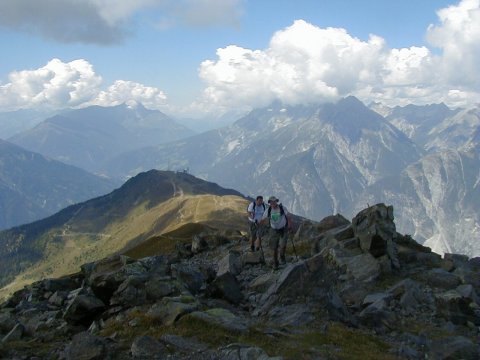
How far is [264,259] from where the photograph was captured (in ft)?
109

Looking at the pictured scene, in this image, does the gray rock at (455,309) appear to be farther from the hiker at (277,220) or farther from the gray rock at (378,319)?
the hiker at (277,220)

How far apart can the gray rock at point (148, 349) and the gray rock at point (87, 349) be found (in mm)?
986

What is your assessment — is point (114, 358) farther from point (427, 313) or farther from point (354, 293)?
point (427, 313)

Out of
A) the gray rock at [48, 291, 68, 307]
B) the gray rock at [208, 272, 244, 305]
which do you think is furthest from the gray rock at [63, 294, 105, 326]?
the gray rock at [48, 291, 68, 307]

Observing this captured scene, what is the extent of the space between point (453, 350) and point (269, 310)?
8.03 m

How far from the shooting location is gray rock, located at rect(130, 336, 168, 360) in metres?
15.1

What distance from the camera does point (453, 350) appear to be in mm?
17406

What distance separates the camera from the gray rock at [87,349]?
48.6 ft

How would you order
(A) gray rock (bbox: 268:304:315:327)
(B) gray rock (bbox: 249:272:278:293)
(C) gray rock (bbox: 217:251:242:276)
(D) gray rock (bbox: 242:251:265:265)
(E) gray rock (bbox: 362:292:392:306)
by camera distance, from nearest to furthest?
(A) gray rock (bbox: 268:304:315:327) → (E) gray rock (bbox: 362:292:392:306) → (B) gray rock (bbox: 249:272:278:293) → (C) gray rock (bbox: 217:251:242:276) → (D) gray rock (bbox: 242:251:265:265)

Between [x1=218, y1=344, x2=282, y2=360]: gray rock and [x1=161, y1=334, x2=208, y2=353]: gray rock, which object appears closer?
[x1=218, y1=344, x2=282, y2=360]: gray rock

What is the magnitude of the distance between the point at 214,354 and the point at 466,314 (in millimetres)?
16325

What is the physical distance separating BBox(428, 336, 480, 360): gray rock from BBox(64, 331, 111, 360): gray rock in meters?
12.4

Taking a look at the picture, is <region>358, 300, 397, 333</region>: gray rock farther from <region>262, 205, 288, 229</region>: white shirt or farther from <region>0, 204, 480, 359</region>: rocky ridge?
<region>262, 205, 288, 229</region>: white shirt

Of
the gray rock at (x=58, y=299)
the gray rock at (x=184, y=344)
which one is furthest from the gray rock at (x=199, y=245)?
the gray rock at (x=184, y=344)
